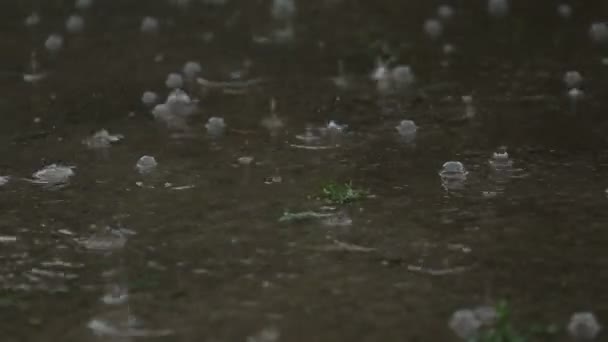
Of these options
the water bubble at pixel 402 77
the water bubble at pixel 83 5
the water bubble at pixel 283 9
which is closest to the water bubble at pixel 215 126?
the water bubble at pixel 402 77

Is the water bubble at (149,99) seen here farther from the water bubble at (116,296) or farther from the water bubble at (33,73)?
the water bubble at (116,296)

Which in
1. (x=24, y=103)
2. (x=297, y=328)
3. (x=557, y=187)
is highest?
(x=24, y=103)

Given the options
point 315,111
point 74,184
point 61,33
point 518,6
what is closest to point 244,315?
point 74,184

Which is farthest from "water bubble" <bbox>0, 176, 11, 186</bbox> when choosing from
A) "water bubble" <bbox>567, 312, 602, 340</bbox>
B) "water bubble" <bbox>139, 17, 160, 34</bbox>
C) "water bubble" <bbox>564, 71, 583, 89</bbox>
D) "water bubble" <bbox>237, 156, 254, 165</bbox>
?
"water bubble" <bbox>564, 71, 583, 89</bbox>

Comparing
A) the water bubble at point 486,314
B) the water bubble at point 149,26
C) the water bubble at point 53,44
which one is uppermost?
the water bubble at point 149,26

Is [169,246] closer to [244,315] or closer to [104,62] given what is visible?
[244,315]

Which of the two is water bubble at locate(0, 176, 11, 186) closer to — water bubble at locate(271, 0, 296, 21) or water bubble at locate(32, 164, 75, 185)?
water bubble at locate(32, 164, 75, 185)
